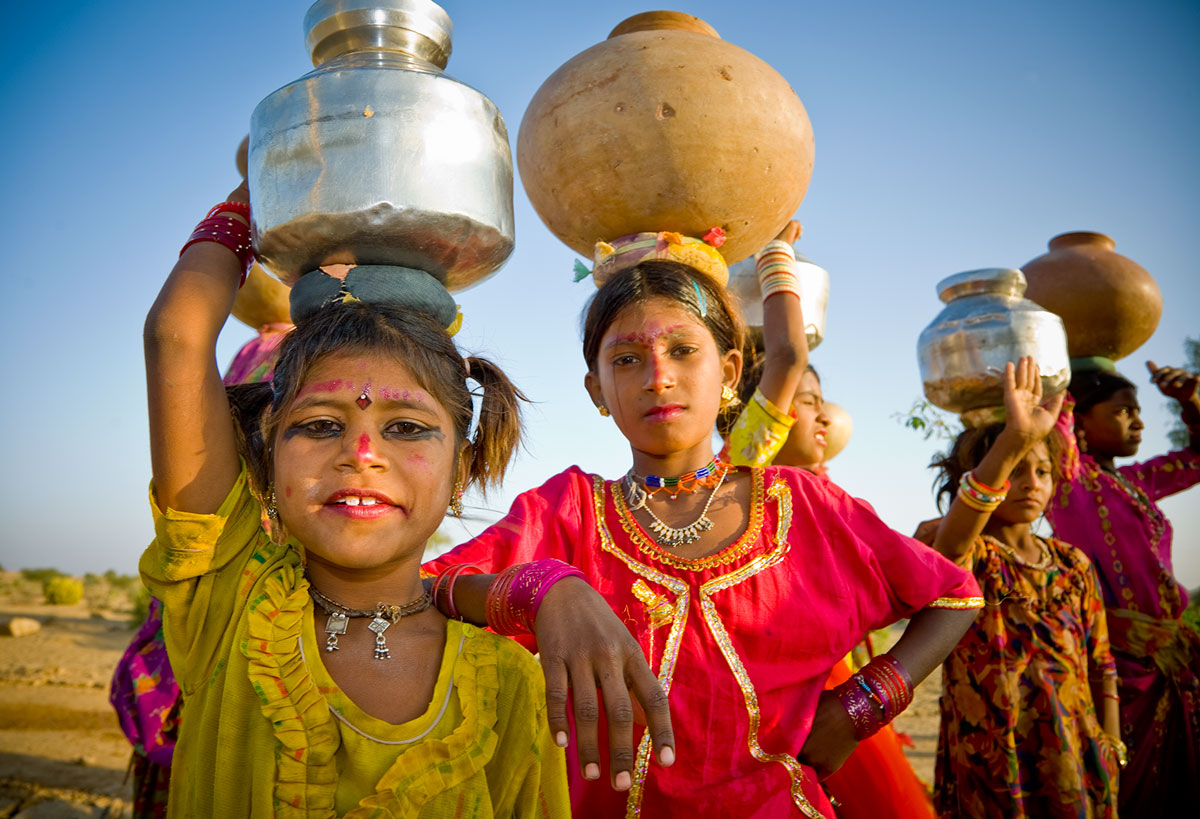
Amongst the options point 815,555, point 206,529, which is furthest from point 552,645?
point 815,555

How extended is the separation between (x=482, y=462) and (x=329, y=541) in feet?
1.81

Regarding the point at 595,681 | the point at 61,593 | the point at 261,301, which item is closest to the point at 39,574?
the point at 61,593

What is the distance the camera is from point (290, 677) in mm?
1568

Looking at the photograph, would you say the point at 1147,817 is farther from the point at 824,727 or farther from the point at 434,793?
the point at 434,793

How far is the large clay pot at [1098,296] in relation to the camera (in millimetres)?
4566

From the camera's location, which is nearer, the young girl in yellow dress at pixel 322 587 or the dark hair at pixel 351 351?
the young girl in yellow dress at pixel 322 587

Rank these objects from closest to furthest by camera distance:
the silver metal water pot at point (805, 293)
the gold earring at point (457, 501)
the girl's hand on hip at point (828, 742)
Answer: the gold earring at point (457, 501) < the girl's hand on hip at point (828, 742) < the silver metal water pot at point (805, 293)

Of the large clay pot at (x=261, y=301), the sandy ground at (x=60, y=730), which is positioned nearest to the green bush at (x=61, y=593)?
the sandy ground at (x=60, y=730)

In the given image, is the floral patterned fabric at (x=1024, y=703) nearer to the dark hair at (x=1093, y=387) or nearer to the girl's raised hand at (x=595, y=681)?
the dark hair at (x=1093, y=387)

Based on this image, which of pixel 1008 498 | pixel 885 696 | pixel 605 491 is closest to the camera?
pixel 885 696

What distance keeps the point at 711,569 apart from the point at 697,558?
0.05 m

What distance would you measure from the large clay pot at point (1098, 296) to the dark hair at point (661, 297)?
3.10 meters

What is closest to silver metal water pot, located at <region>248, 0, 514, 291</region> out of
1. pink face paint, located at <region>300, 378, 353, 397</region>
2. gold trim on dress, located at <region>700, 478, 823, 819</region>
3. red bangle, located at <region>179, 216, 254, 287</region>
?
red bangle, located at <region>179, 216, 254, 287</region>

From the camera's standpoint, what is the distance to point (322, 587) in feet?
5.91
